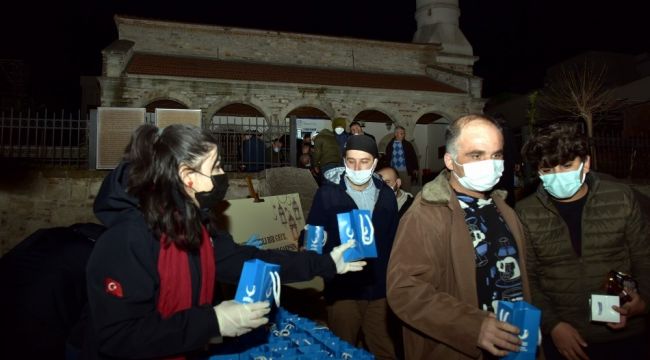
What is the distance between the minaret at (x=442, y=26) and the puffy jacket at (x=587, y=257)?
88.6 ft

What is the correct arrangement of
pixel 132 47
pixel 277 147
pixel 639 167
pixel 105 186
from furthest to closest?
pixel 132 47
pixel 639 167
pixel 277 147
pixel 105 186

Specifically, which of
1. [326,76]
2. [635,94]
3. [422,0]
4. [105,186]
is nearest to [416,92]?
[326,76]

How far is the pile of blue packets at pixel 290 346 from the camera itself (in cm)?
268

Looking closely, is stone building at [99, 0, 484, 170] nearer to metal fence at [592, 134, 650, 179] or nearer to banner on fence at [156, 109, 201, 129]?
banner on fence at [156, 109, 201, 129]

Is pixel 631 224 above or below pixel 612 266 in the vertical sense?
above

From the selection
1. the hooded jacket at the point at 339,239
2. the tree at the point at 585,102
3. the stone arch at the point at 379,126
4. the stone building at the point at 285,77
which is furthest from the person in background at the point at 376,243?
the stone arch at the point at 379,126

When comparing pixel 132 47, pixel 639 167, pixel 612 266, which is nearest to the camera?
pixel 612 266

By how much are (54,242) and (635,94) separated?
2669cm

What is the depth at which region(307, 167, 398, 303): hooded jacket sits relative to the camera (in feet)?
12.8

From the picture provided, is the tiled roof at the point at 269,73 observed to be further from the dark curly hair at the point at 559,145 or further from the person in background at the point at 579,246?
the person in background at the point at 579,246

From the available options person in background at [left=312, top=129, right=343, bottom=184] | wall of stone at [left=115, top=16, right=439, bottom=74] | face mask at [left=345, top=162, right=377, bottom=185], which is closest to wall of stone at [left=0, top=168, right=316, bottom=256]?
person in background at [left=312, top=129, right=343, bottom=184]

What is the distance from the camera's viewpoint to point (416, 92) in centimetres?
2031

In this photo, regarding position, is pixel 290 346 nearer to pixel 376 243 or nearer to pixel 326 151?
pixel 376 243

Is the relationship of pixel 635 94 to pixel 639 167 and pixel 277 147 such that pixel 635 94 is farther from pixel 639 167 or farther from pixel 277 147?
pixel 277 147
